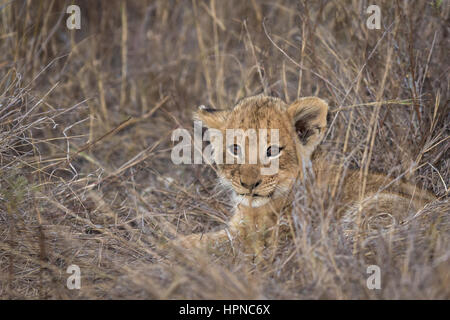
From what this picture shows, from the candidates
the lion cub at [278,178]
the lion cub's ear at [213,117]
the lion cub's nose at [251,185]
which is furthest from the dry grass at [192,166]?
the lion cub's nose at [251,185]

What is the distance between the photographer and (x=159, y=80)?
565cm

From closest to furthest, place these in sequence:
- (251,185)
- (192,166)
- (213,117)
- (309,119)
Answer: (251,185) < (309,119) < (213,117) < (192,166)

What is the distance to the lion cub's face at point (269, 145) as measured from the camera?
324 centimetres

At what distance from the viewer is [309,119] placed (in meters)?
3.35

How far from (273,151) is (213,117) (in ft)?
1.86

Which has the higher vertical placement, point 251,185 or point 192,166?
point 251,185

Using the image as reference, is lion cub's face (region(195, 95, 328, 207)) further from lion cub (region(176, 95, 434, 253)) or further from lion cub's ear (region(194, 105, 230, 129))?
lion cub's ear (region(194, 105, 230, 129))

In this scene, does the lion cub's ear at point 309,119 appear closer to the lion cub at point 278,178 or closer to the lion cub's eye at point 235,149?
the lion cub at point 278,178

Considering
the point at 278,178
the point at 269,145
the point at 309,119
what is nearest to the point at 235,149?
the point at 269,145

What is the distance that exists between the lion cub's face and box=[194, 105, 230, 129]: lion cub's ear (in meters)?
0.14

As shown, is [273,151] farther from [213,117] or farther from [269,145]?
[213,117]

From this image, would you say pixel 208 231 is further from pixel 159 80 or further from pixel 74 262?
pixel 159 80
